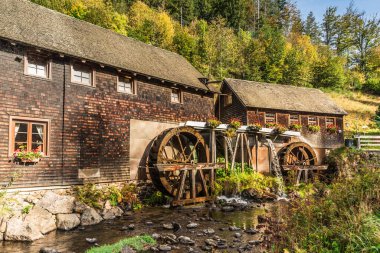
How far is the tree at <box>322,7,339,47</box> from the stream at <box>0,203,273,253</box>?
52.0m

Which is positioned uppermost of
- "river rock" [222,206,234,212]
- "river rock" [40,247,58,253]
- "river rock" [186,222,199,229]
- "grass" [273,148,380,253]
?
"grass" [273,148,380,253]

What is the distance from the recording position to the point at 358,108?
3547cm

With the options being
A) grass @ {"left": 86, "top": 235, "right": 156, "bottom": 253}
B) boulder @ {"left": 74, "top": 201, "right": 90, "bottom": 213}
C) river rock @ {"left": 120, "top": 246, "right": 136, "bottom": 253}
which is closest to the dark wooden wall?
boulder @ {"left": 74, "top": 201, "right": 90, "bottom": 213}

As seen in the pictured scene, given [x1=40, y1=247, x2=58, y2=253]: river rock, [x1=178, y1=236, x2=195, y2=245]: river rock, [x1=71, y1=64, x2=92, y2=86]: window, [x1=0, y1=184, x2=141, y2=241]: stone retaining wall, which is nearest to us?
[x1=40, y1=247, x2=58, y2=253]: river rock

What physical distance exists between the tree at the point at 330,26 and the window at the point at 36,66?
54986 millimetres

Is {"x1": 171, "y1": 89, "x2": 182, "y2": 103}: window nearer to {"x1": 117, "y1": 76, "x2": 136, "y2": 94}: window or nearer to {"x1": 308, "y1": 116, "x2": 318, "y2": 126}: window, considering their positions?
{"x1": 117, "y1": 76, "x2": 136, "y2": 94}: window

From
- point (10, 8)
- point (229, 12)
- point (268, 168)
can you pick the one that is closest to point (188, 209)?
point (268, 168)

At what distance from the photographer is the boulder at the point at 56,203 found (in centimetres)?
966

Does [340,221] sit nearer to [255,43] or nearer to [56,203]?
[56,203]

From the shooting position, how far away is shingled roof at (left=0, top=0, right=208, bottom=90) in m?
10.9

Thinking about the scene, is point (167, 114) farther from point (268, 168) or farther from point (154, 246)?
point (154, 246)

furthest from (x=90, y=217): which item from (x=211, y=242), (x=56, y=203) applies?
(x=211, y=242)

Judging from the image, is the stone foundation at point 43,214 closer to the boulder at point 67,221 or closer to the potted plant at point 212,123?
the boulder at point 67,221

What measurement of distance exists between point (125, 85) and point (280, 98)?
1325 centimetres
